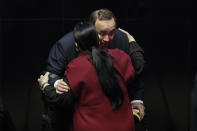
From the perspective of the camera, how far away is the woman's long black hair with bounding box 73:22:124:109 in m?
2.91

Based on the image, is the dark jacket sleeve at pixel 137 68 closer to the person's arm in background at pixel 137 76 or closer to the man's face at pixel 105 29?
the person's arm in background at pixel 137 76

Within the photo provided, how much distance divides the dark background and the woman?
2.44 meters

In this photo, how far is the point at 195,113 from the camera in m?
3.14

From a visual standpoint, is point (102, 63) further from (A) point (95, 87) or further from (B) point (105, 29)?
(B) point (105, 29)

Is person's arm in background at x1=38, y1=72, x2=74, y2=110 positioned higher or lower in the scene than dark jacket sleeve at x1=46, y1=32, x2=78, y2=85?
lower

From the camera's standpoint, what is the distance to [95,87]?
292 centimetres

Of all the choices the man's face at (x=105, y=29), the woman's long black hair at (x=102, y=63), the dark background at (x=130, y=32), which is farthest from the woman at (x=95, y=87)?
the dark background at (x=130, y=32)

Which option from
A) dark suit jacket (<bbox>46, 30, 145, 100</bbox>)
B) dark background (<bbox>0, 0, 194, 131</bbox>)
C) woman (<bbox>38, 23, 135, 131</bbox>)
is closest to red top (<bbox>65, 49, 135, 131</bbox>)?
woman (<bbox>38, 23, 135, 131</bbox>)

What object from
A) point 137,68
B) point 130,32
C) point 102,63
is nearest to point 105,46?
point 137,68

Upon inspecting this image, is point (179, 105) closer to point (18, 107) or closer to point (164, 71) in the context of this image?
point (164, 71)

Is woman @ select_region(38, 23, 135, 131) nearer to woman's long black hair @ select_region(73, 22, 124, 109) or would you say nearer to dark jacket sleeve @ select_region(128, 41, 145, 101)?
woman's long black hair @ select_region(73, 22, 124, 109)

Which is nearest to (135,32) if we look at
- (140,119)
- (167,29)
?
(167,29)

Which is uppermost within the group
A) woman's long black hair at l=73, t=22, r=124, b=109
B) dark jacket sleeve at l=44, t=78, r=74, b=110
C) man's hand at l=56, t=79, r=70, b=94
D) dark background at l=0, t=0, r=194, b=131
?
woman's long black hair at l=73, t=22, r=124, b=109

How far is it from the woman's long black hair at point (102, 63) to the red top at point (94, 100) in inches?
1.3
